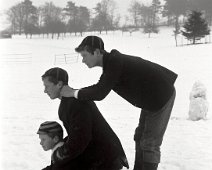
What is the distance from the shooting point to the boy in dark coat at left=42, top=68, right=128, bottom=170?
2.53 metres

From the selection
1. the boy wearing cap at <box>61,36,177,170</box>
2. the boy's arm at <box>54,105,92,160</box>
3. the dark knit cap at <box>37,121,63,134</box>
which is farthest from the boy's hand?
the dark knit cap at <box>37,121,63,134</box>

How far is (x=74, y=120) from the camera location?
2.54 meters

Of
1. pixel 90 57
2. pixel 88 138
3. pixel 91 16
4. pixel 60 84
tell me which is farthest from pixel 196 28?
pixel 88 138

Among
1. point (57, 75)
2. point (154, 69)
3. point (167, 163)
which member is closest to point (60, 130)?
point (57, 75)

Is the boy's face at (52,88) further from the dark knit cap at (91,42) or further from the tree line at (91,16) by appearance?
the tree line at (91,16)

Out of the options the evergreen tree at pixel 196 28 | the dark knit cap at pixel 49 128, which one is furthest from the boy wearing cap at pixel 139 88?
the evergreen tree at pixel 196 28

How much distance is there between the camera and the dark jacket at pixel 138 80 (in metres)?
2.87

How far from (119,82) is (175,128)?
513 centimetres

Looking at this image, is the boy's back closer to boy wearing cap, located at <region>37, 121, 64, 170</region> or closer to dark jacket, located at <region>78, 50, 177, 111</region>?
boy wearing cap, located at <region>37, 121, 64, 170</region>

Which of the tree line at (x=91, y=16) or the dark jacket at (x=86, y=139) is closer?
the dark jacket at (x=86, y=139)

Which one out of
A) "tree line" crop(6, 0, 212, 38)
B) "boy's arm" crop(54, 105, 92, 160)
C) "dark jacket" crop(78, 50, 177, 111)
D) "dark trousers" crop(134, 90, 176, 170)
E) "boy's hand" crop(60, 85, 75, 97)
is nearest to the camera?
"boy's arm" crop(54, 105, 92, 160)

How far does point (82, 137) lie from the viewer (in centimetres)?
252

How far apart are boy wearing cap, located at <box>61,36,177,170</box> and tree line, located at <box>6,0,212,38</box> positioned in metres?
63.0

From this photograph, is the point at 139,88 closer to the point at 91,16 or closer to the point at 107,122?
the point at 107,122
